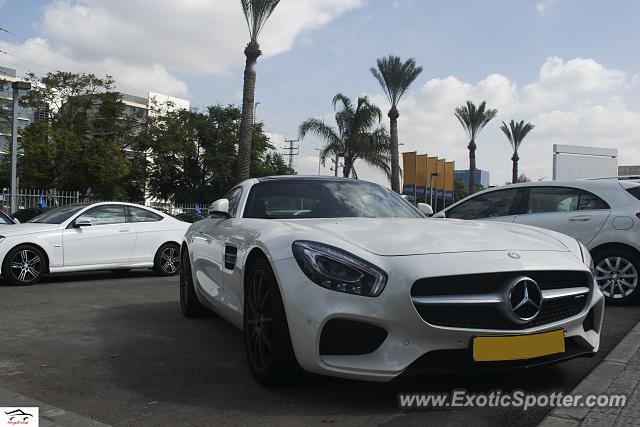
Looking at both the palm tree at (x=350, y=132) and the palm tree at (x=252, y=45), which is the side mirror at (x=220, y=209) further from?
the palm tree at (x=350, y=132)

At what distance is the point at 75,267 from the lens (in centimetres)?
909

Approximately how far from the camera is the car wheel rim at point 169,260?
1010 cm

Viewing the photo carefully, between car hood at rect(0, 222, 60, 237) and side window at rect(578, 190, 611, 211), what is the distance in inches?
294

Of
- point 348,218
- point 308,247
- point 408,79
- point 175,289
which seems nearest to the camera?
point 308,247

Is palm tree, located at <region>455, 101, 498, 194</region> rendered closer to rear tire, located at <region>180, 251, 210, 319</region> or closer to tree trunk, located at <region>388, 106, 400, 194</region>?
tree trunk, located at <region>388, 106, 400, 194</region>

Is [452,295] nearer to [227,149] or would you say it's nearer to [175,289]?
[175,289]

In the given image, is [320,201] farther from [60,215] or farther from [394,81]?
[394,81]

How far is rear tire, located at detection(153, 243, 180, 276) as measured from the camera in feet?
32.9

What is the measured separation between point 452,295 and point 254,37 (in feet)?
60.5

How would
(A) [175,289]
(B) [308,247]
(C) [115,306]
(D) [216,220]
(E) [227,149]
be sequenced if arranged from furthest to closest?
(E) [227,149]
(A) [175,289]
(C) [115,306]
(D) [216,220]
(B) [308,247]

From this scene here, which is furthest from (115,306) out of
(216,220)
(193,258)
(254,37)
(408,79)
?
(408,79)

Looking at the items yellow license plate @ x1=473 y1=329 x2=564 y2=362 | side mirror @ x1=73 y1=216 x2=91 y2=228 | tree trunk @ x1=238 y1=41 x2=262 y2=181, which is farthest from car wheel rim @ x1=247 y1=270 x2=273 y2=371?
tree trunk @ x1=238 y1=41 x2=262 y2=181

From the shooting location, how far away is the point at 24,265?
870 centimetres

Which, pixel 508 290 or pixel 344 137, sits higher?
pixel 344 137
